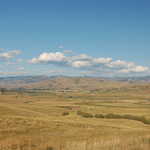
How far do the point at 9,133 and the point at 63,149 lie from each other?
17.1 meters

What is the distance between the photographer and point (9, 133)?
31531 millimetres

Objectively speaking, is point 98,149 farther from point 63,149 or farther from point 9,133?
point 9,133

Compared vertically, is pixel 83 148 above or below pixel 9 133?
above

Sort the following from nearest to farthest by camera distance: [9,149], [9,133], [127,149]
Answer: [127,149] → [9,149] → [9,133]

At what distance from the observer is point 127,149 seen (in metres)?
15.7

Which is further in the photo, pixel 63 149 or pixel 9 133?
pixel 9 133

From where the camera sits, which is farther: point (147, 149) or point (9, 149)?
point (9, 149)

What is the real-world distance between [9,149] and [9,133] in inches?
545

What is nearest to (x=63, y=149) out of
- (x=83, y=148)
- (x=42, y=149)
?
(x=83, y=148)

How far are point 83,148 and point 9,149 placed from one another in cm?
578

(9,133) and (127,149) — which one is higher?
(127,149)

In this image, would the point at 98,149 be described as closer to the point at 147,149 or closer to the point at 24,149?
the point at 147,149

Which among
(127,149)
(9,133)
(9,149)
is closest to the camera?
(127,149)

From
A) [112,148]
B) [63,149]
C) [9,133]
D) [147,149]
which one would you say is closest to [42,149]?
[63,149]
